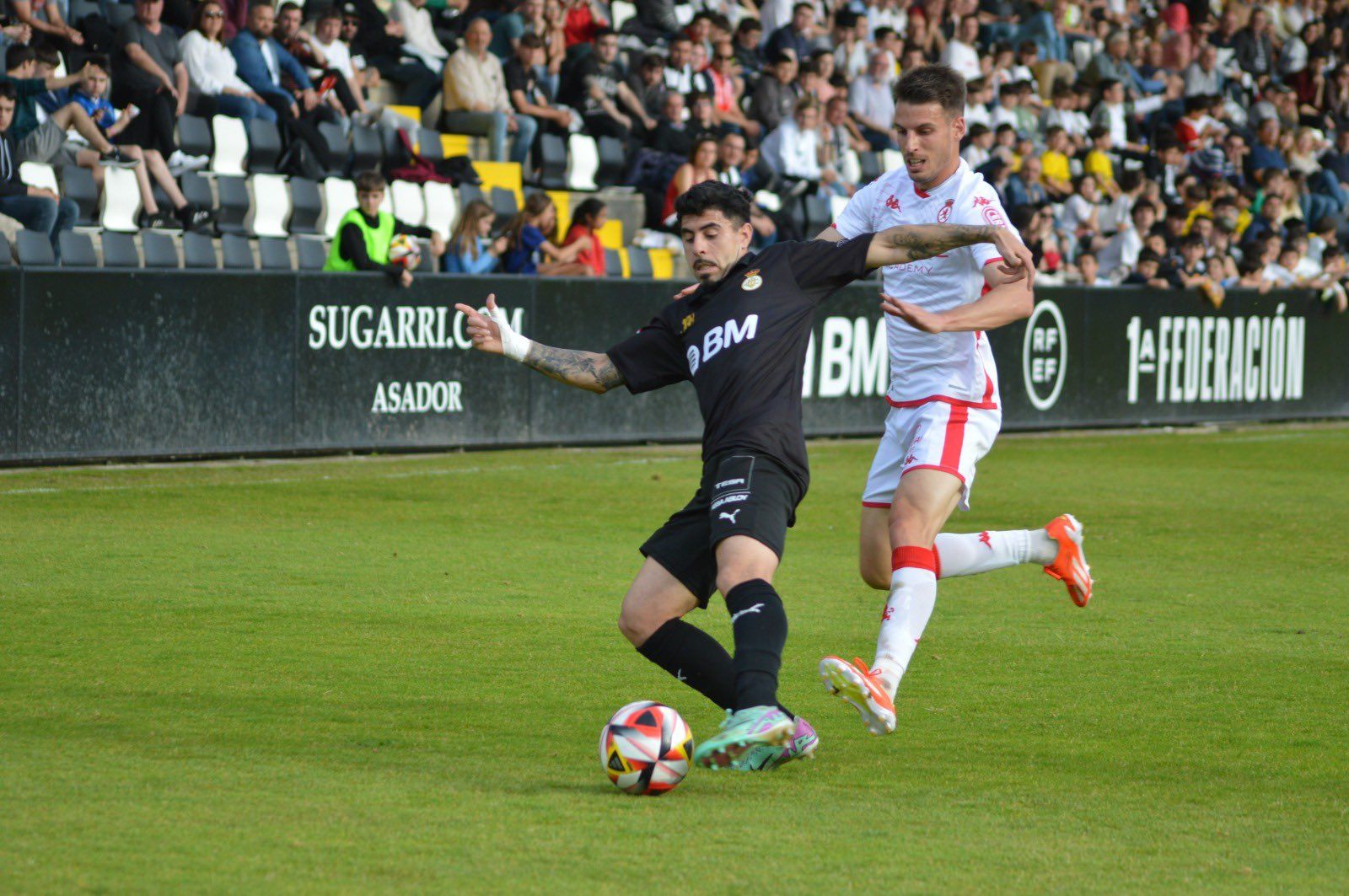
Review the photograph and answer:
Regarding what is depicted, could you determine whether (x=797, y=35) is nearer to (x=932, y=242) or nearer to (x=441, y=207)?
(x=441, y=207)

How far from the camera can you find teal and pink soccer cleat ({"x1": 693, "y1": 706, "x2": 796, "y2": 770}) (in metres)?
4.94

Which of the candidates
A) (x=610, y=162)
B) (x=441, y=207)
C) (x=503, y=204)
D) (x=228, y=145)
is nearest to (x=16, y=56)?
(x=228, y=145)

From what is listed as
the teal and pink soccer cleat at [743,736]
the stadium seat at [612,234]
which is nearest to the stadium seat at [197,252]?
the stadium seat at [612,234]

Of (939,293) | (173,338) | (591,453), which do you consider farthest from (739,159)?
(939,293)

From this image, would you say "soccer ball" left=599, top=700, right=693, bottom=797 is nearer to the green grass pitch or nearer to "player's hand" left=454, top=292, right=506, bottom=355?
the green grass pitch

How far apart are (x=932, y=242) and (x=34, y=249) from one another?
895 cm

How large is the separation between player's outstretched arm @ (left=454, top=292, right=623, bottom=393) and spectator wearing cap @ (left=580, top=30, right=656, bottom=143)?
13.8 m

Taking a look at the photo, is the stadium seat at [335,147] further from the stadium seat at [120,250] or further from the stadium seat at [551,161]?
→ the stadium seat at [120,250]

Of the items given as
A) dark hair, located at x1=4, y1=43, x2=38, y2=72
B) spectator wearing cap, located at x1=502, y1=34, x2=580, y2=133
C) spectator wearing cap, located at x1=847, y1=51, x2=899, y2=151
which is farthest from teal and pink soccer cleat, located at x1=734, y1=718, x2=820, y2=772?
spectator wearing cap, located at x1=847, y1=51, x2=899, y2=151

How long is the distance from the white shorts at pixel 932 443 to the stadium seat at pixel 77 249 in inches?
323

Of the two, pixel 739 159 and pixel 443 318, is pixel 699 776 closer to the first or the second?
pixel 443 318

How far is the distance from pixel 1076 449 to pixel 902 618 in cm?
1209

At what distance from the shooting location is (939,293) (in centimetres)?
662

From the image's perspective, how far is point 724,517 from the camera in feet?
17.9
